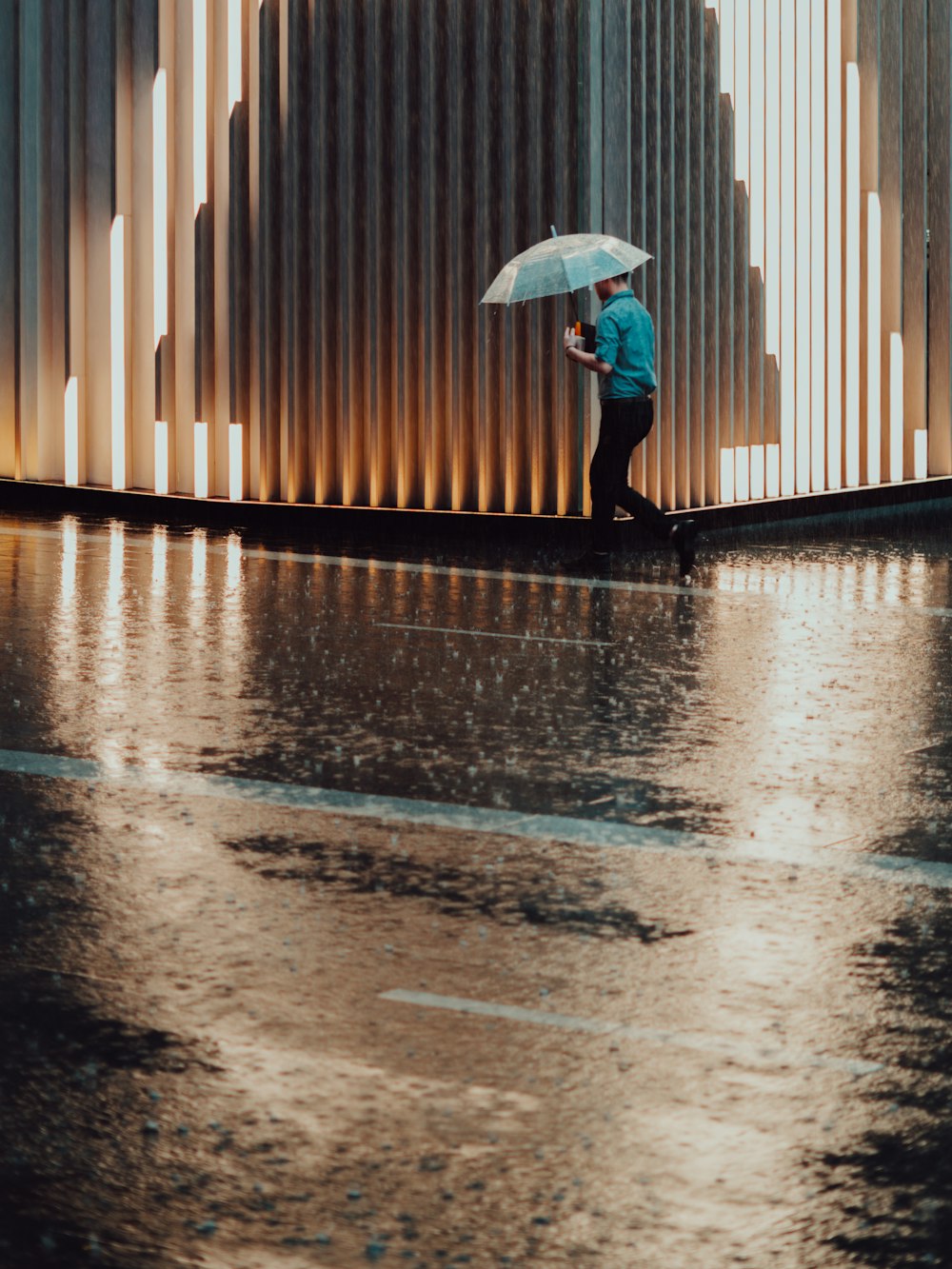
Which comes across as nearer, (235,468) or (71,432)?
(235,468)

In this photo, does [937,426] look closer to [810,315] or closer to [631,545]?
[810,315]

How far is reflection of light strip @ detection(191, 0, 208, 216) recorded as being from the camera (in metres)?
19.5

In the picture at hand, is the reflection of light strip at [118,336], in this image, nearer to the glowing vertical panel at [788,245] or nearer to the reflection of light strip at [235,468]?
the reflection of light strip at [235,468]

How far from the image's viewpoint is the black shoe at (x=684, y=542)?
15.0 metres

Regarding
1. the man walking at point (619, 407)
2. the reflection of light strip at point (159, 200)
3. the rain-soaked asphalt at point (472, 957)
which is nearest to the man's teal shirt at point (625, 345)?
the man walking at point (619, 407)

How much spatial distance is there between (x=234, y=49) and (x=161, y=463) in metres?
3.65

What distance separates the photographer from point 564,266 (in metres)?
15.0

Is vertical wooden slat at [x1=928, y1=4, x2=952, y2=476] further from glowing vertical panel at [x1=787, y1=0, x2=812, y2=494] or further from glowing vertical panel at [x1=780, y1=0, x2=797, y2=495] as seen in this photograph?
glowing vertical panel at [x1=780, y1=0, x2=797, y2=495]

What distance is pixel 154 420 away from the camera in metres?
20.0

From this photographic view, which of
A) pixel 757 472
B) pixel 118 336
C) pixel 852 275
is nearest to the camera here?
pixel 757 472

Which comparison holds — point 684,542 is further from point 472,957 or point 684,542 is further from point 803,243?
point 472,957

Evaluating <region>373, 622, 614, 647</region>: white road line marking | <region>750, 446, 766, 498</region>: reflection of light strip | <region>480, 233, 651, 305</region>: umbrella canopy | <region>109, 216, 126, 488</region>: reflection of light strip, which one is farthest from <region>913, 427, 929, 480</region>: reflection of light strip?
<region>373, 622, 614, 647</region>: white road line marking

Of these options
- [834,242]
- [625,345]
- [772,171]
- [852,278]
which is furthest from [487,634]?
[852,278]

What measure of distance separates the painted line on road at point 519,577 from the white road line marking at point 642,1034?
324 inches
